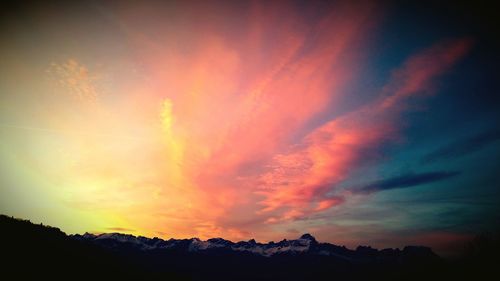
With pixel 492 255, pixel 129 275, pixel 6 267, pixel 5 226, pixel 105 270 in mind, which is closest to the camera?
pixel 6 267

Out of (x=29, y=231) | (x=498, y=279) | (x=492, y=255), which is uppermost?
(x=29, y=231)

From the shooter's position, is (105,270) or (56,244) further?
(105,270)

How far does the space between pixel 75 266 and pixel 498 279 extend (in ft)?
419

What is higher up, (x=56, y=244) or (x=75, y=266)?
(x=56, y=244)

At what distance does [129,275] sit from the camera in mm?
110938

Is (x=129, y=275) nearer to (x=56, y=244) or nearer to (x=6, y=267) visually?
(x=56, y=244)

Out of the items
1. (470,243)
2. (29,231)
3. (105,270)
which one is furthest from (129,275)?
(470,243)

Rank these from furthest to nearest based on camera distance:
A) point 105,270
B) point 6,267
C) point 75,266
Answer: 1. point 105,270
2. point 75,266
3. point 6,267

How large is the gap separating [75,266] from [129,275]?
34.4 metres

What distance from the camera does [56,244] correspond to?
3300 inches

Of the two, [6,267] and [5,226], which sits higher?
[5,226]

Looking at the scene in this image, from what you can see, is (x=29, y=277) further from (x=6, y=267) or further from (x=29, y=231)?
(x=29, y=231)

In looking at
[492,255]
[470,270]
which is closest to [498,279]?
[492,255]

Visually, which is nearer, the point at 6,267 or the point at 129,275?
the point at 6,267
